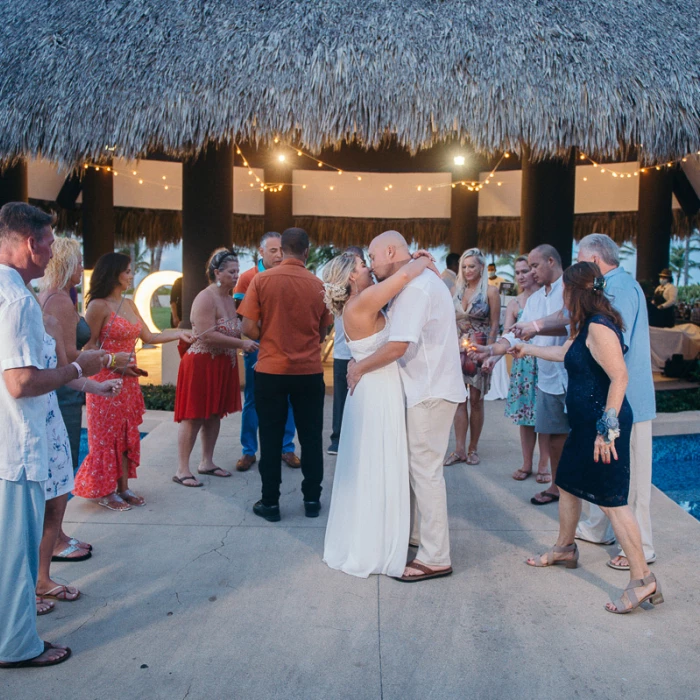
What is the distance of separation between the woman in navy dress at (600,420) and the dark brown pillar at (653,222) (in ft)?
34.5

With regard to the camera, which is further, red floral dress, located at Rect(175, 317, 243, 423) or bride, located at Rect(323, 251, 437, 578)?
red floral dress, located at Rect(175, 317, 243, 423)

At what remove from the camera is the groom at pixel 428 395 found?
3.50m

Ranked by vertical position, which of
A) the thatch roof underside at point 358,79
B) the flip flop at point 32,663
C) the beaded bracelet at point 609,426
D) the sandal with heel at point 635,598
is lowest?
the flip flop at point 32,663

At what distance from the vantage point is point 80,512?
14.5 feet

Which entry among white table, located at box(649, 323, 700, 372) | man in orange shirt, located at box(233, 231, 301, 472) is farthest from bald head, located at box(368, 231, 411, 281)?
white table, located at box(649, 323, 700, 372)

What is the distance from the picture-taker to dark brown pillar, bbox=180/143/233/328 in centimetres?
863

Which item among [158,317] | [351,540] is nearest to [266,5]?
[351,540]

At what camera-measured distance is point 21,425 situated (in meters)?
2.51

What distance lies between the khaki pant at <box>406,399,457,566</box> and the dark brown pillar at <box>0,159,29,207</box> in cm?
744

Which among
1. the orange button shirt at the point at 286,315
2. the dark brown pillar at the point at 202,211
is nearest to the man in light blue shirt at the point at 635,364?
the orange button shirt at the point at 286,315

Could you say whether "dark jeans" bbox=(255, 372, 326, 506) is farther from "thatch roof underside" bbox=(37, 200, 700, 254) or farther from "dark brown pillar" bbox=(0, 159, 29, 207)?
"thatch roof underside" bbox=(37, 200, 700, 254)

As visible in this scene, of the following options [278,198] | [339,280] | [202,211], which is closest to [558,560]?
[339,280]

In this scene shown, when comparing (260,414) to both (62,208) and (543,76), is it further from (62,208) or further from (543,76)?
(62,208)

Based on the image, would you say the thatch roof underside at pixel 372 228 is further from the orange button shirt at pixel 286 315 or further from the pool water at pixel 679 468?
the orange button shirt at pixel 286 315
